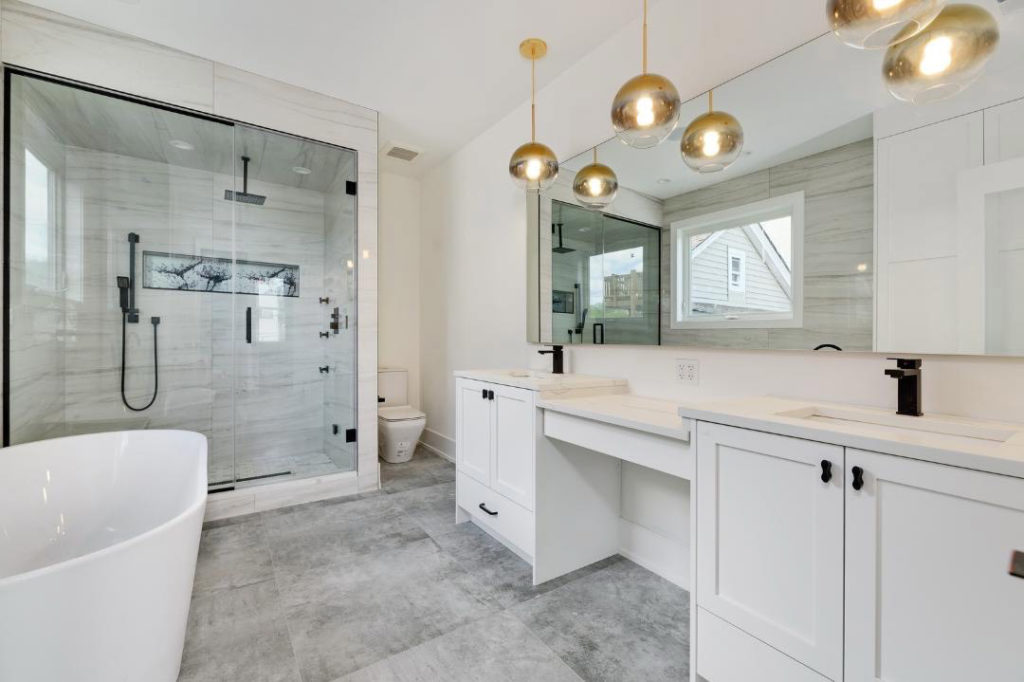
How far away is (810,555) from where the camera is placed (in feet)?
3.56

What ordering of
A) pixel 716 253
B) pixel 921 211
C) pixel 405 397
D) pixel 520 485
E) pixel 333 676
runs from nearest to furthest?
pixel 921 211 → pixel 333 676 → pixel 716 253 → pixel 520 485 → pixel 405 397

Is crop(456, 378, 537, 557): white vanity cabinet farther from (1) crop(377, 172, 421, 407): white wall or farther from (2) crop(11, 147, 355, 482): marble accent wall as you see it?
(1) crop(377, 172, 421, 407): white wall

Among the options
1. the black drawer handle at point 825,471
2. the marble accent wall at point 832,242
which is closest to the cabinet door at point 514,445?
the marble accent wall at point 832,242

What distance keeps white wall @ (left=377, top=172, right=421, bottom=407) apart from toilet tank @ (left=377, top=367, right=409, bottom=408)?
0.22 m

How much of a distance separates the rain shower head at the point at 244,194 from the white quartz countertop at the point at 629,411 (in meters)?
2.69

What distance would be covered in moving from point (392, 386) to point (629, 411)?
9.75ft

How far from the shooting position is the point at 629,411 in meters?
1.76

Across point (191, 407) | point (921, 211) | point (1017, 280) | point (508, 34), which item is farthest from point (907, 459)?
point (191, 407)

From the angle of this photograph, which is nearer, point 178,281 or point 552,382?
point 552,382

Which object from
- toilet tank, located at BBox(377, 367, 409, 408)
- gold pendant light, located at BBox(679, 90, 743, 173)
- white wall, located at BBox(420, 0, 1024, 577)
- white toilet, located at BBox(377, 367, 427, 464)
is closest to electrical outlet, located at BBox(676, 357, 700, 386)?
white wall, located at BBox(420, 0, 1024, 577)

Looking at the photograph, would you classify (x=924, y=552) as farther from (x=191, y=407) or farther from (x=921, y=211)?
(x=191, y=407)

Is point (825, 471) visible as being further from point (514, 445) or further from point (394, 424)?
point (394, 424)

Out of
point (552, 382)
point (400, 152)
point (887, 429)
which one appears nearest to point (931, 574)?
point (887, 429)

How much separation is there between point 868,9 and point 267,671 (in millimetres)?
2490
